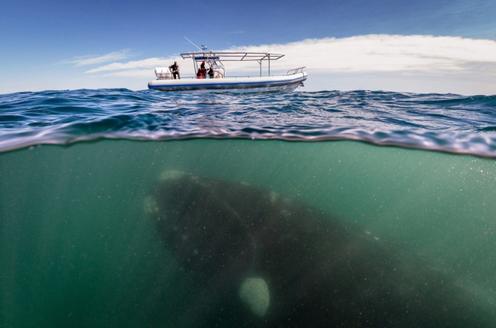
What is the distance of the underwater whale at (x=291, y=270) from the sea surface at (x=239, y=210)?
0.11ft

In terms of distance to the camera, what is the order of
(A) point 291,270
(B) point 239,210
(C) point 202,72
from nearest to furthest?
(A) point 291,270 → (B) point 239,210 → (C) point 202,72

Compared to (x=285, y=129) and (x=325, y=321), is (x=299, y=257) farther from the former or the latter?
(x=285, y=129)

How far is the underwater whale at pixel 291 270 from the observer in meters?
4.93

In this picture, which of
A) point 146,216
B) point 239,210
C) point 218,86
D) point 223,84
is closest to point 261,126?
point 239,210

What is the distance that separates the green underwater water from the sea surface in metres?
0.05

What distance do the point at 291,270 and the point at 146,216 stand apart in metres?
4.27

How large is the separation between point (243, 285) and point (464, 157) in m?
8.89

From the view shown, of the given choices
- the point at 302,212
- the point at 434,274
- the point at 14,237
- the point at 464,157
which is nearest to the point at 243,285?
the point at 302,212

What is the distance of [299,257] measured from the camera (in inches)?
229

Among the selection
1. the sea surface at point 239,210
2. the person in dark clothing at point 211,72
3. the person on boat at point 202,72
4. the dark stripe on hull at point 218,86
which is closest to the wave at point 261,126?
the sea surface at point 239,210

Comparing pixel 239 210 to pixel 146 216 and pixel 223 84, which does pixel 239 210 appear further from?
pixel 223 84

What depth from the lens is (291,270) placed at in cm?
561

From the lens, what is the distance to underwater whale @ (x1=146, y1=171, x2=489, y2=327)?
4930mm

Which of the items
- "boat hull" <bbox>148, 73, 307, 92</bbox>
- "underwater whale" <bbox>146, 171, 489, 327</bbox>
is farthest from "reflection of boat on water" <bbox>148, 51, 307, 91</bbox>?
"underwater whale" <bbox>146, 171, 489, 327</bbox>
